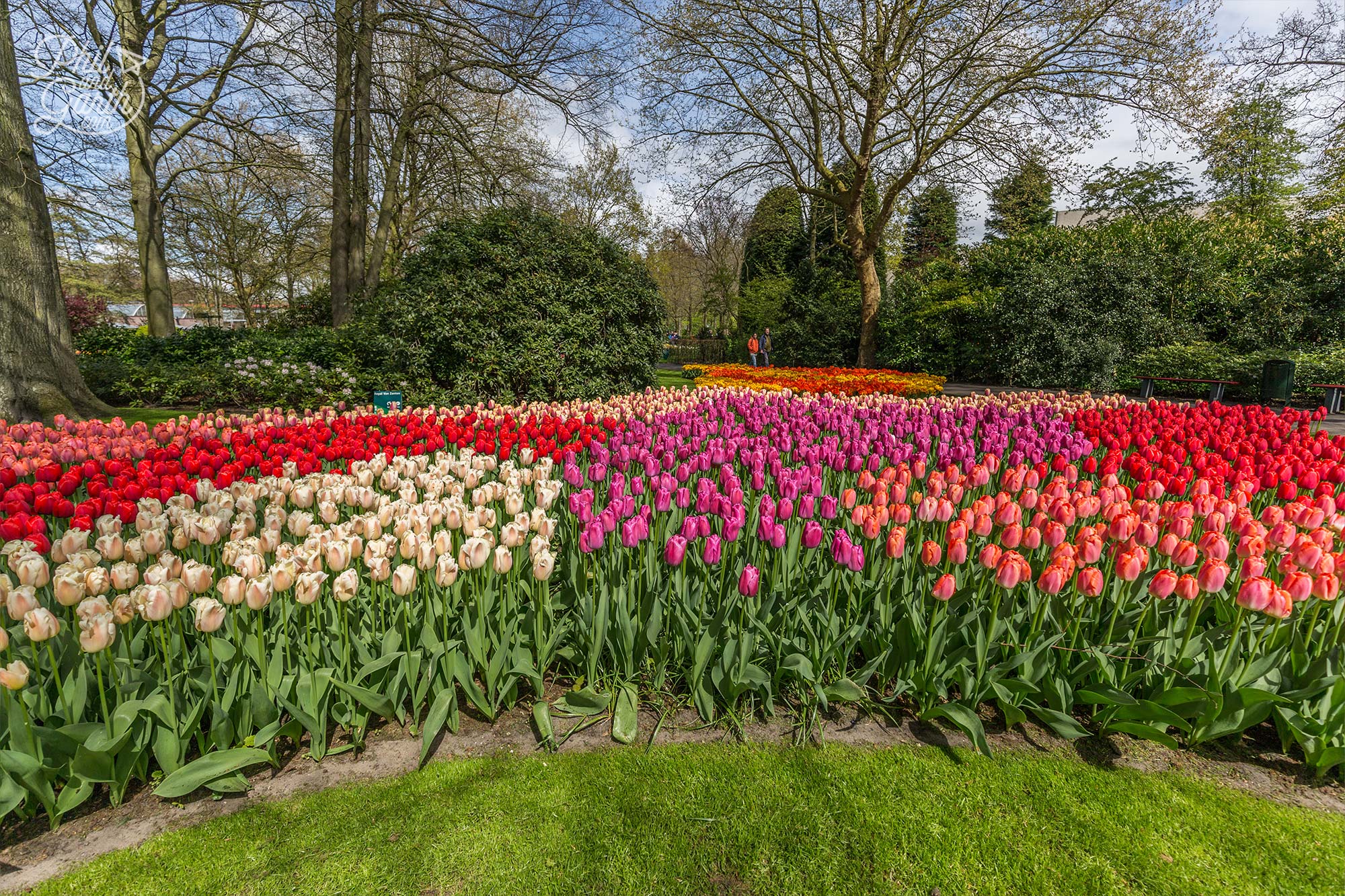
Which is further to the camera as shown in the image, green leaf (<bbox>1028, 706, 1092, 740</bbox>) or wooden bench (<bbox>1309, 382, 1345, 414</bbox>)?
wooden bench (<bbox>1309, 382, 1345, 414</bbox>)

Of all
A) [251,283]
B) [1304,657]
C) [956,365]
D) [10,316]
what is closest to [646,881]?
[1304,657]

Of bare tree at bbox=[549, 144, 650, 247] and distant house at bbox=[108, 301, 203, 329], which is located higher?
bare tree at bbox=[549, 144, 650, 247]

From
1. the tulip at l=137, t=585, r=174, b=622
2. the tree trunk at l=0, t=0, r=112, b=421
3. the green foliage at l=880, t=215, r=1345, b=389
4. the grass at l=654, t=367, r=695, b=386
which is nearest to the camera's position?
the tulip at l=137, t=585, r=174, b=622

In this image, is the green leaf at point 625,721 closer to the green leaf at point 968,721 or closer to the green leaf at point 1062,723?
the green leaf at point 968,721

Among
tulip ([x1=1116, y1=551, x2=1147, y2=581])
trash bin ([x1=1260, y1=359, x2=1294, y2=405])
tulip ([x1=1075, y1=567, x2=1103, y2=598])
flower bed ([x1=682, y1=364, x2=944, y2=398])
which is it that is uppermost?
trash bin ([x1=1260, y1=359, x2=1294, y2=405])

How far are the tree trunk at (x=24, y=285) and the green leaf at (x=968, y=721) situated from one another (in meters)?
8.68

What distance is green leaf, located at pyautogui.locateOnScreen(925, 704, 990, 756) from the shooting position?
7.45ft

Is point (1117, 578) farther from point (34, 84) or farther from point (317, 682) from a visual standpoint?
point (34, 84)

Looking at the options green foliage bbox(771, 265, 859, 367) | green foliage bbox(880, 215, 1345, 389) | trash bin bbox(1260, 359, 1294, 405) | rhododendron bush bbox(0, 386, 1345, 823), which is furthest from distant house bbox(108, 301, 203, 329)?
trash bin bbox(1260, 359, 1294, 405)

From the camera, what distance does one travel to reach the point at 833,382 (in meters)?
12.9

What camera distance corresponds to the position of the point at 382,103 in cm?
1641

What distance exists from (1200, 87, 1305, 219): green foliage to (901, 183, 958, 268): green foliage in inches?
374

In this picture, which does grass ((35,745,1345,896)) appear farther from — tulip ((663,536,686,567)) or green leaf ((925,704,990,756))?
tulip ((663,536,686,567))

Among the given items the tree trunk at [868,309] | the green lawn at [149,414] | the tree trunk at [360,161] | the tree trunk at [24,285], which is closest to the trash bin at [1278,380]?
the tree trunk at [868,309]
